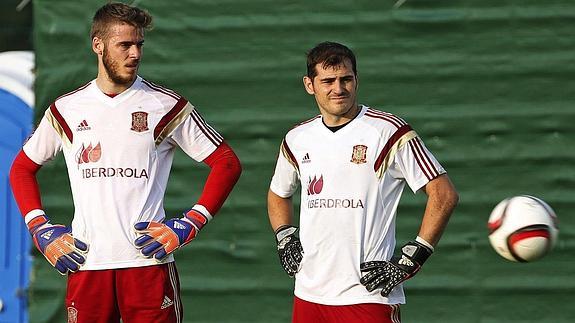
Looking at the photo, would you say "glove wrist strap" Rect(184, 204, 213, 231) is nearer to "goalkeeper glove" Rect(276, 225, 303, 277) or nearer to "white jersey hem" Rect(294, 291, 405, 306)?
"goalkeeper glove" Rect(276, 225, 303, 277)

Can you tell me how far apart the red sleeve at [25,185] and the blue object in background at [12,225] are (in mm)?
2675

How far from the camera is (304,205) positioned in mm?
6070

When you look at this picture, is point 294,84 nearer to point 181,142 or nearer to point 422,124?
point 422,124

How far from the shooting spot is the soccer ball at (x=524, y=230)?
6.00 m

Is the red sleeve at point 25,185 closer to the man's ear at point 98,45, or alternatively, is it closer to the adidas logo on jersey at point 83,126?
the adidas logo on jersey at point 83,126

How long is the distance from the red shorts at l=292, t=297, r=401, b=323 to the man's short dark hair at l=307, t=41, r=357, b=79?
1.27 meters

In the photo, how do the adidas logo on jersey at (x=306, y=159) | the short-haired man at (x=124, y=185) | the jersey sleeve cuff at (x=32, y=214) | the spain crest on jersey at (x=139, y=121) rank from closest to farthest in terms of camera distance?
the short-haired man at (x=124, y=185) → the spain crest on jersey at (x=139, y=121) → the adidas logo on jersey at (x=306, y=159) → the jersey sleeve cuff at (x=32, y=214)

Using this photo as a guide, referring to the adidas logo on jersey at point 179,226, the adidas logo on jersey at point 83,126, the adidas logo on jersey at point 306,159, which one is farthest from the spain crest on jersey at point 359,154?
the adidas logo on jersey at point 83,126

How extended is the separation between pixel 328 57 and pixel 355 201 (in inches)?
31.9

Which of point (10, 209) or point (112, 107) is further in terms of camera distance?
point (10, 209)

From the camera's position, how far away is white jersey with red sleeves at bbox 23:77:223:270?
5.87 meters

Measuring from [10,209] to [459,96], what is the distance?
12.2 ft

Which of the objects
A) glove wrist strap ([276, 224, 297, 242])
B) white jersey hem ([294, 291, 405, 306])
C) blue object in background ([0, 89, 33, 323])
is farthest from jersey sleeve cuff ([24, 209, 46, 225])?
blue object in background ([0, 89, 33, 323])

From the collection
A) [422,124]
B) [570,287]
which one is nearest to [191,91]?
[422,124]
